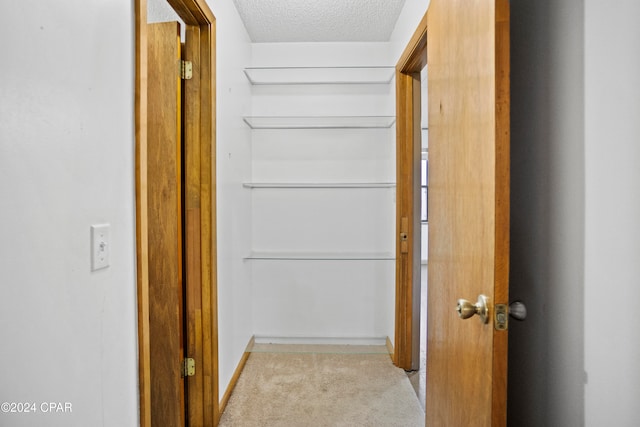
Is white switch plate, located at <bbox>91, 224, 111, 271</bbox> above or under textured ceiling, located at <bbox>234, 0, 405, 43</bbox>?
under

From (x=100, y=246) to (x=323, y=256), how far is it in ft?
6.99

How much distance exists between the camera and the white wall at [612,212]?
0.66 metres

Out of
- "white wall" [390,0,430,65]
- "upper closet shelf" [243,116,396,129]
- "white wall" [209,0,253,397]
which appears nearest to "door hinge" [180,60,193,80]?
"white wall" [209,0,253,397]

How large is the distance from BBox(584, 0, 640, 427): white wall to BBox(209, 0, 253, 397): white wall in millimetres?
1698

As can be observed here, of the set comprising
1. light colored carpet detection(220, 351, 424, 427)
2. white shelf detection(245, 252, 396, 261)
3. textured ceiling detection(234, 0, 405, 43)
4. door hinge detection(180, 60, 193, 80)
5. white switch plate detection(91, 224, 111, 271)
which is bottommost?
light colored carpet detection(220, 351, 424, 427)

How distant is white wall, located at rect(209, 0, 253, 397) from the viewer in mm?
2027

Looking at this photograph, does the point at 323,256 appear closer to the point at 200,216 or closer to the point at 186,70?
the point at 200,216

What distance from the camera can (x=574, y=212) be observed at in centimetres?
81

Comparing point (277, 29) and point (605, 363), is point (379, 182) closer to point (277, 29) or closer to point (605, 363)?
point (277, 29)

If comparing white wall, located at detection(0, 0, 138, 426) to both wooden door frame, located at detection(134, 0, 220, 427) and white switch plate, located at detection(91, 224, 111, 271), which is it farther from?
wooden door frame, located at detection(134, 0, 220, 427)

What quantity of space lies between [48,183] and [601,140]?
116 cm

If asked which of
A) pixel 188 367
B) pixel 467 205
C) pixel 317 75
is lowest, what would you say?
pixel 188 367

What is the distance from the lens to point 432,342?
135 centimetres

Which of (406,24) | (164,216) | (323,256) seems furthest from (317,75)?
(164,216)
